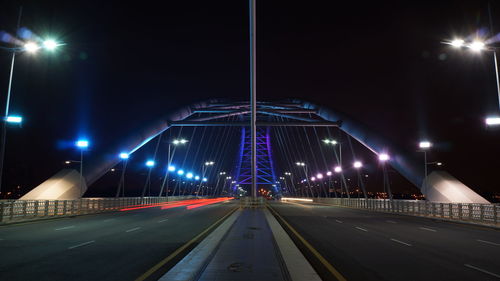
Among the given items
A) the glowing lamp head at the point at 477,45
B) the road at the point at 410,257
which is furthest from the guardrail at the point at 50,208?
the glowing lamp head at the point at 477,45

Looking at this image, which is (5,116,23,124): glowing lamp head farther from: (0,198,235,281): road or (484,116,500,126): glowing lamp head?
(484,116,500,126): glowing lamp head

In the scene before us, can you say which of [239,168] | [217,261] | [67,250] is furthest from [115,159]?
[239,168]

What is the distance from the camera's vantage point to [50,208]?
2881 cm

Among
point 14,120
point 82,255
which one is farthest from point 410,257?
point 14,120

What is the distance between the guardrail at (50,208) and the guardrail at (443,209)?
1088 inches

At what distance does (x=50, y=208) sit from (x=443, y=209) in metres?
29.3

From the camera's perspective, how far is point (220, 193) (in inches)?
6757

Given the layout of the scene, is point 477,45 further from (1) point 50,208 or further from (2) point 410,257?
(1) point 50,208

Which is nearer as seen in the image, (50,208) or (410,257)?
(410,257)

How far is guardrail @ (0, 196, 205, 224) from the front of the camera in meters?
23.3

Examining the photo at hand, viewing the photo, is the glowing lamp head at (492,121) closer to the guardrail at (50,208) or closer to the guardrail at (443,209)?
the guardrail at (443,209)

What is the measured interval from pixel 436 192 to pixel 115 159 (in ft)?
109

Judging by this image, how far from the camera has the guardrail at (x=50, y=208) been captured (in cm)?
2327

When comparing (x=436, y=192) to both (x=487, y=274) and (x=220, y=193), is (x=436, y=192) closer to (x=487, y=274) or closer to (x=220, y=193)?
(x=487, y=274)
